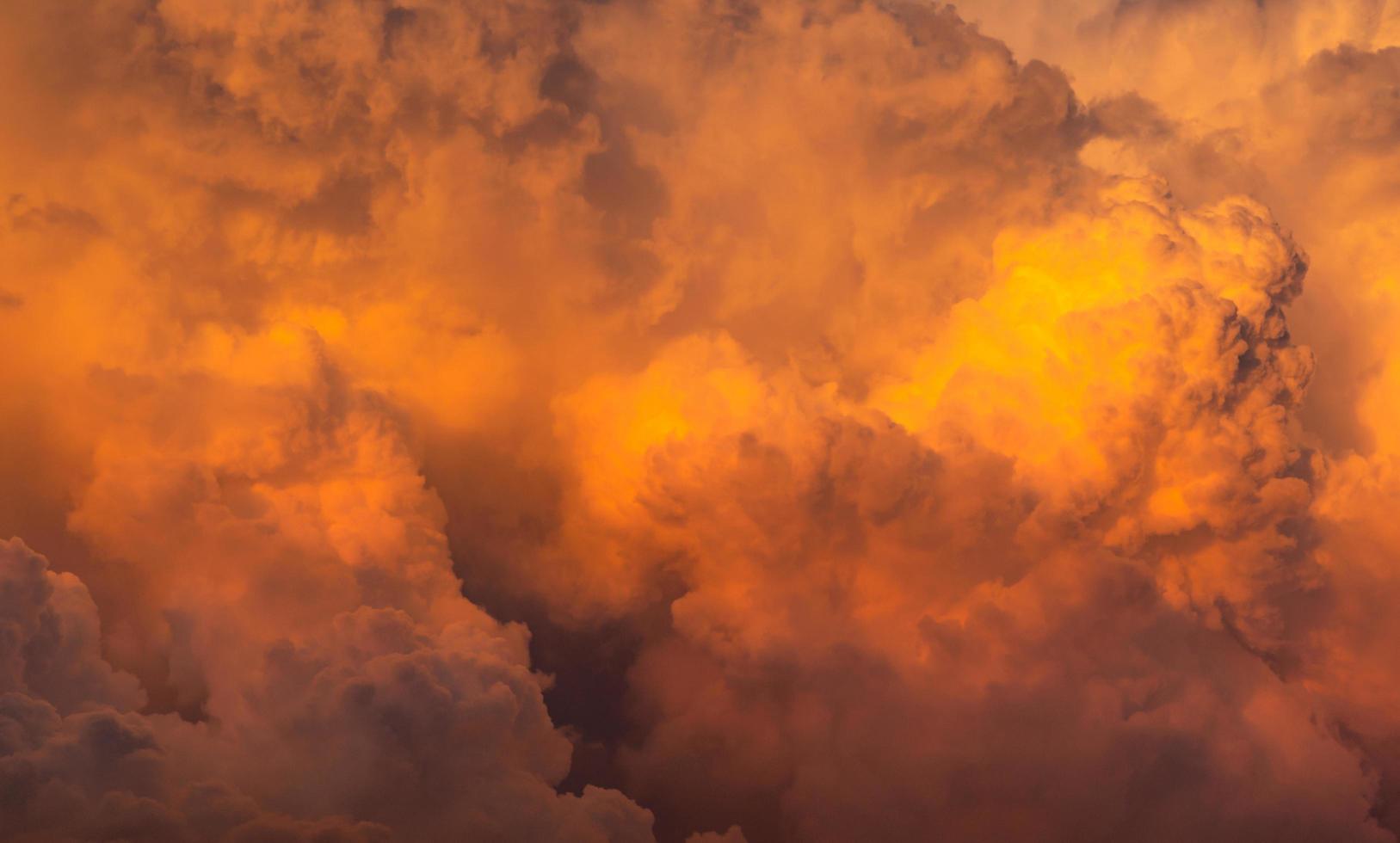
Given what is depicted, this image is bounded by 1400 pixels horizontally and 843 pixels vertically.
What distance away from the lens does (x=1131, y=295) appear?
215ft

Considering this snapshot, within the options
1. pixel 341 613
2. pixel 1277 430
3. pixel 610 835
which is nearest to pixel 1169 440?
pixel 1277 430

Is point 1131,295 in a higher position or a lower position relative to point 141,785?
higher

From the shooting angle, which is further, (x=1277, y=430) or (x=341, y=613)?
(x=1277, y=430)

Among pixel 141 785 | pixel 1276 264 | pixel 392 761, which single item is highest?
pixel 1276 264

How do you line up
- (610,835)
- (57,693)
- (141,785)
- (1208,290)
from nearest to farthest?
(141,785)
(57,693)
(610,835)
(1208,290)

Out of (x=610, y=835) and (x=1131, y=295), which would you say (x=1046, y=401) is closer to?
(x=1131, y=295)

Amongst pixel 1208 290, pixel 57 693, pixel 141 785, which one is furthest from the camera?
pixel 1208 290

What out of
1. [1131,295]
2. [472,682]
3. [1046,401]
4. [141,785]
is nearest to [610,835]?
[472,682]

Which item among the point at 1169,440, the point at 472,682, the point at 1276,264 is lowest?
the point at 472,682

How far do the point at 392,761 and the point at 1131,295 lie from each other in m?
33.5

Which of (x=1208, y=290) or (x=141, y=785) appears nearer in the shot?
(x=141, y=785)

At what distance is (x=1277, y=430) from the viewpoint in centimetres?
6712

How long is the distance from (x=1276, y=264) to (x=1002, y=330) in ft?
35.9

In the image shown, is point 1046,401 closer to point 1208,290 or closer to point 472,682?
point 1208,290
